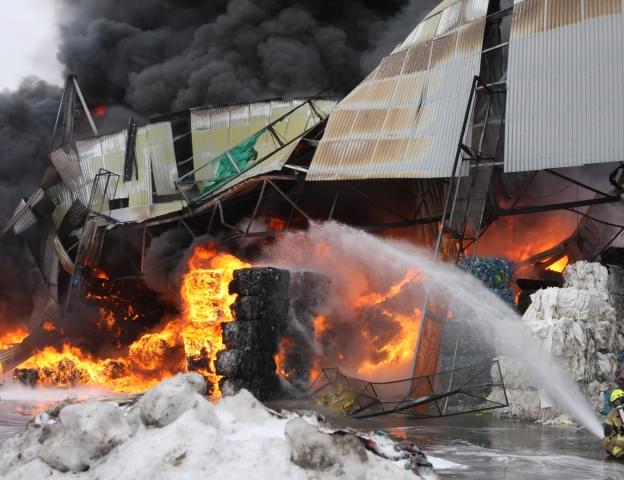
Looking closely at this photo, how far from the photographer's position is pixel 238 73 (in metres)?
36.9

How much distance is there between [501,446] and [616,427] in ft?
5.57

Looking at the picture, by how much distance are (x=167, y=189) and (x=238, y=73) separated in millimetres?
10376

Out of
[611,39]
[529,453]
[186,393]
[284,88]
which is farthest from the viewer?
[284,88]

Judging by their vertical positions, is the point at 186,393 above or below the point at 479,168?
below

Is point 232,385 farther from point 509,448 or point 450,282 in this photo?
point 509,448

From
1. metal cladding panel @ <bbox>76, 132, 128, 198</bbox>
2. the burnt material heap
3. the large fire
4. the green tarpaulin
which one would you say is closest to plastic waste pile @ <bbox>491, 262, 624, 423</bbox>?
the burnt material heap

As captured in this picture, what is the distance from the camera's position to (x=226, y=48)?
3809 centimetres

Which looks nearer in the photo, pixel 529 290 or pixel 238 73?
pixel 529 290

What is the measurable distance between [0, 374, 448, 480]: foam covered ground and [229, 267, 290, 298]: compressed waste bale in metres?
9.20

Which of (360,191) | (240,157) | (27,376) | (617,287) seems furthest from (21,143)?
(617,287)

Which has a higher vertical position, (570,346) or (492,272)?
(492,272)

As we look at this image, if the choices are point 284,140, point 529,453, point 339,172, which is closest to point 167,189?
point 284,140

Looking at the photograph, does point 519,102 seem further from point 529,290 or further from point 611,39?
point 529,290

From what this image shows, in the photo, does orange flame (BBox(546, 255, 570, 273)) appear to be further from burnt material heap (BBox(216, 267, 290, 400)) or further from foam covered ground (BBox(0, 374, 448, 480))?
foam covered ground (BBox(0, 374, 448, 480))
